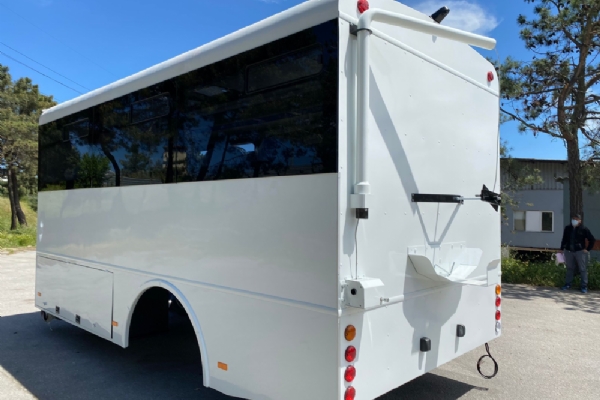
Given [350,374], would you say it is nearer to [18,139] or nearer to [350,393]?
[350,393]

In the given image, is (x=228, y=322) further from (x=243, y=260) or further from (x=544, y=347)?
(x=544, y=347)

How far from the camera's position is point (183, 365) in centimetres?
517

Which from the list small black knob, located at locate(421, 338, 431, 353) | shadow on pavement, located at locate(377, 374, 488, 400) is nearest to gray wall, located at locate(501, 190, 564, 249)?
shadow on pavement, located at locate(377, 374, 488, 400)

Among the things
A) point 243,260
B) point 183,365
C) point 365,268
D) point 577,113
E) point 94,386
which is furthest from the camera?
Answer: point 577,113

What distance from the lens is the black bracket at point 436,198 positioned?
10.8 feet

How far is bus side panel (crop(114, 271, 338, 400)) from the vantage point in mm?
2732

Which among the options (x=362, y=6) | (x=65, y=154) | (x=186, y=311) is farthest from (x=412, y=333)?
(x=65, y=154)

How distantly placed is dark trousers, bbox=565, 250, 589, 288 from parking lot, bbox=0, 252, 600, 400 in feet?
7.35

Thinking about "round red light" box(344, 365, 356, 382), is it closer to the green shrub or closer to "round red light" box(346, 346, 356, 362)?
"round red light" box(346, 346, 356, 362)

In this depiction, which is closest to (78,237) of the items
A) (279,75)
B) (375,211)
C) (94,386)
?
(94,386)

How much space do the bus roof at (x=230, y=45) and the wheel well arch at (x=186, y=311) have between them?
184cm

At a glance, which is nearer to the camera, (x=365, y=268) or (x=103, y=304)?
(x=365, y=268)

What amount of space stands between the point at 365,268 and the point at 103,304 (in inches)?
127

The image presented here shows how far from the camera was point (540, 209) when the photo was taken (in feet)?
59.2
